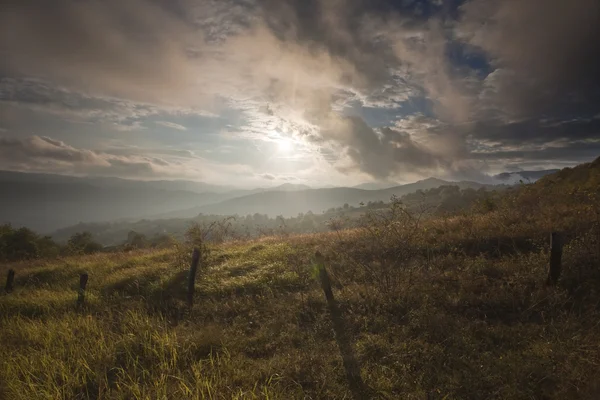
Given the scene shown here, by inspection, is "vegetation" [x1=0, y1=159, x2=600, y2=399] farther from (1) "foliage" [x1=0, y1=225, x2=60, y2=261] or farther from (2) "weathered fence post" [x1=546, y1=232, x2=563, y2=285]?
(1) "foliage" [x1=0, y1=225, x2=60, y2=261]

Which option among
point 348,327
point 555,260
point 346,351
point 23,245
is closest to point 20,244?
point 23,245

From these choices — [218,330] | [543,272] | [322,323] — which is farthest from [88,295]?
[543,272]

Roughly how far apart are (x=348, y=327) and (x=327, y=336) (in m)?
0.62

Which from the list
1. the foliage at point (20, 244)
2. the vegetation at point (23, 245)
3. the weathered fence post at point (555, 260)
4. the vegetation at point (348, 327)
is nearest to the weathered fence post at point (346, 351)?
the vegetation at point (348, 327)

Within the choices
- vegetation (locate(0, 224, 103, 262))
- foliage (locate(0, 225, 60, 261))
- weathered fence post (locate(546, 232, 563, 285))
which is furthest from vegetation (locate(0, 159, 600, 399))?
foliage (locate(0, 225, 60, 261))

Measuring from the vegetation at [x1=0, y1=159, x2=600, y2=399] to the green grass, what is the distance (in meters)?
0.04

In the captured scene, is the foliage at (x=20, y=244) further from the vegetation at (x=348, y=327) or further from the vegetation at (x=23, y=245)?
the vegetation at (x=348, y=327)

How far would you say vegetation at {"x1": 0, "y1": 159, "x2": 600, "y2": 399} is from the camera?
5.34 metres

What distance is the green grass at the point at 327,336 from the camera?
5281 mm

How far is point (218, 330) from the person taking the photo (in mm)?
7770

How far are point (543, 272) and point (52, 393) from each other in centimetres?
1229

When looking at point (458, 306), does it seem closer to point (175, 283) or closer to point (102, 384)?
point (102, 384)

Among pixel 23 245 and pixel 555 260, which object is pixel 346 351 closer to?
pixel 555 260

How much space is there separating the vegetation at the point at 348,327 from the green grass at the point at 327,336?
39 millimetres
